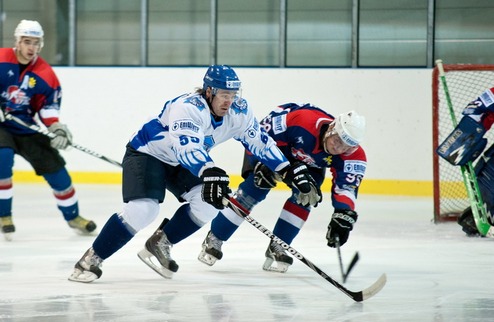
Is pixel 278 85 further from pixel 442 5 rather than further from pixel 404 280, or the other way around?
pixel 404 280

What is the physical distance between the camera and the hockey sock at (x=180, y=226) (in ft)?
12.8

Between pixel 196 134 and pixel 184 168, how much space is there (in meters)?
0.38

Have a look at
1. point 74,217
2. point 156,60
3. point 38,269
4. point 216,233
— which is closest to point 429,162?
point 156,60

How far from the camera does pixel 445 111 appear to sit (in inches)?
293

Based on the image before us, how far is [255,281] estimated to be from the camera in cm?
391

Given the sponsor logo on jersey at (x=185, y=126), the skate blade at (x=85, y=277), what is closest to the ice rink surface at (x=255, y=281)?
the skate blade at (x=85, y=277)

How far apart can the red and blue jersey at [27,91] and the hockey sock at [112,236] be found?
1.75 meters

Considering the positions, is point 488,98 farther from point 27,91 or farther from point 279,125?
point 27,91

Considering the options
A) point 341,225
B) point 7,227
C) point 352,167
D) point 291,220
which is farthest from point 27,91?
point 341,225

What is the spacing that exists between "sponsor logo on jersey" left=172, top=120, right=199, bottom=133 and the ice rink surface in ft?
1.94

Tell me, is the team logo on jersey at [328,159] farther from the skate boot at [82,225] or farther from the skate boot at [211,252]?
the skate boot at [82,225]

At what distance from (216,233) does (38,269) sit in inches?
30.3

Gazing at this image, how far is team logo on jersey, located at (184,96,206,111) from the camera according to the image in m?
3.58

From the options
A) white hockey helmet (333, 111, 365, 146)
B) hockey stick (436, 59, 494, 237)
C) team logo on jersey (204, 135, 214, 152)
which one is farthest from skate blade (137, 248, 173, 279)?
hockey stick (436, 59, 494, 237)
